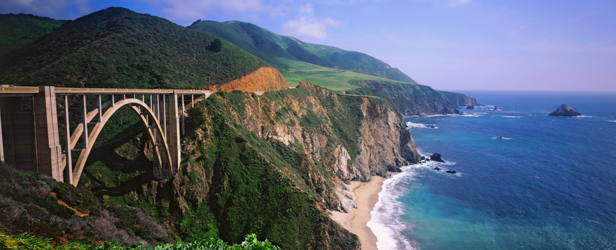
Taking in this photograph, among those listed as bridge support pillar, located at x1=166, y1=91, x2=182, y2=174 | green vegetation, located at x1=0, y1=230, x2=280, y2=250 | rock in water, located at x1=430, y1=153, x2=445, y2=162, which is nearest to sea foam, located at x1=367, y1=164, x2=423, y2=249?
rock in water, located at x1=430, y1=153, x2=445, y2=162

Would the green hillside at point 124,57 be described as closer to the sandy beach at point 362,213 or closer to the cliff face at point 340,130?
the cliff face at point 340,130

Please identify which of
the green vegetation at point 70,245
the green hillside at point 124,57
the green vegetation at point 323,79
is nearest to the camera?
the green vegetation at point 70,245

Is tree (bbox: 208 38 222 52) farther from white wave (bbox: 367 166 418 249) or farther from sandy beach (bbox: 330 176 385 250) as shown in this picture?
white wave (bbox: 367 166 418 249)

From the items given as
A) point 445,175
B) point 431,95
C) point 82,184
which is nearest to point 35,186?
point 82,184

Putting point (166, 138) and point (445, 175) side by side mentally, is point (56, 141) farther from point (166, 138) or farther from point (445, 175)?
point (445, 175)

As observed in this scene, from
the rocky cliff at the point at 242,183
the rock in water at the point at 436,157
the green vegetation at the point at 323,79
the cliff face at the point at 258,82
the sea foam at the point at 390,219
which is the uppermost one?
the green vegetation at the point at 323,79

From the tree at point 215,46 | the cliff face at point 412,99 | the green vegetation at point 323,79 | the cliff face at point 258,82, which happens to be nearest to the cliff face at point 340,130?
the cliff face at point 258,82
